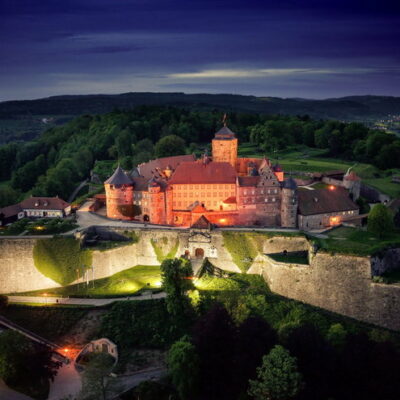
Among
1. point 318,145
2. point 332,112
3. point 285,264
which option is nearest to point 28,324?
point 285,264

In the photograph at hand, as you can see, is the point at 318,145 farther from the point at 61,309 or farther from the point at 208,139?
the point at 61,309

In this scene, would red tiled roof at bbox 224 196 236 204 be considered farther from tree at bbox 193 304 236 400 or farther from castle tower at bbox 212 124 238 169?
tree at bbox 193 304 236 400

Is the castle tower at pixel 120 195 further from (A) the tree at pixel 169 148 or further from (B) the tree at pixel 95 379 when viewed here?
(A) the tree at pixel 169 148

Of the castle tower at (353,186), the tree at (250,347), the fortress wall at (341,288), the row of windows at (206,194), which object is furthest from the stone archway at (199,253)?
the castle tower at (353,186)

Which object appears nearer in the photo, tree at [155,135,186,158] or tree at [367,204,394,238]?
tree at [367,204,394,238]

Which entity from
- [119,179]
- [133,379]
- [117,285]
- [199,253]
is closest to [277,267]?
[199,253]

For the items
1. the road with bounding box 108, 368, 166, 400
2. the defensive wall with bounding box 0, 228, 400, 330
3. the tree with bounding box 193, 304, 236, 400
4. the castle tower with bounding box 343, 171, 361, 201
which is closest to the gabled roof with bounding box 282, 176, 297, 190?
the defensive wall with bounding box 0, 228, 400, 330
